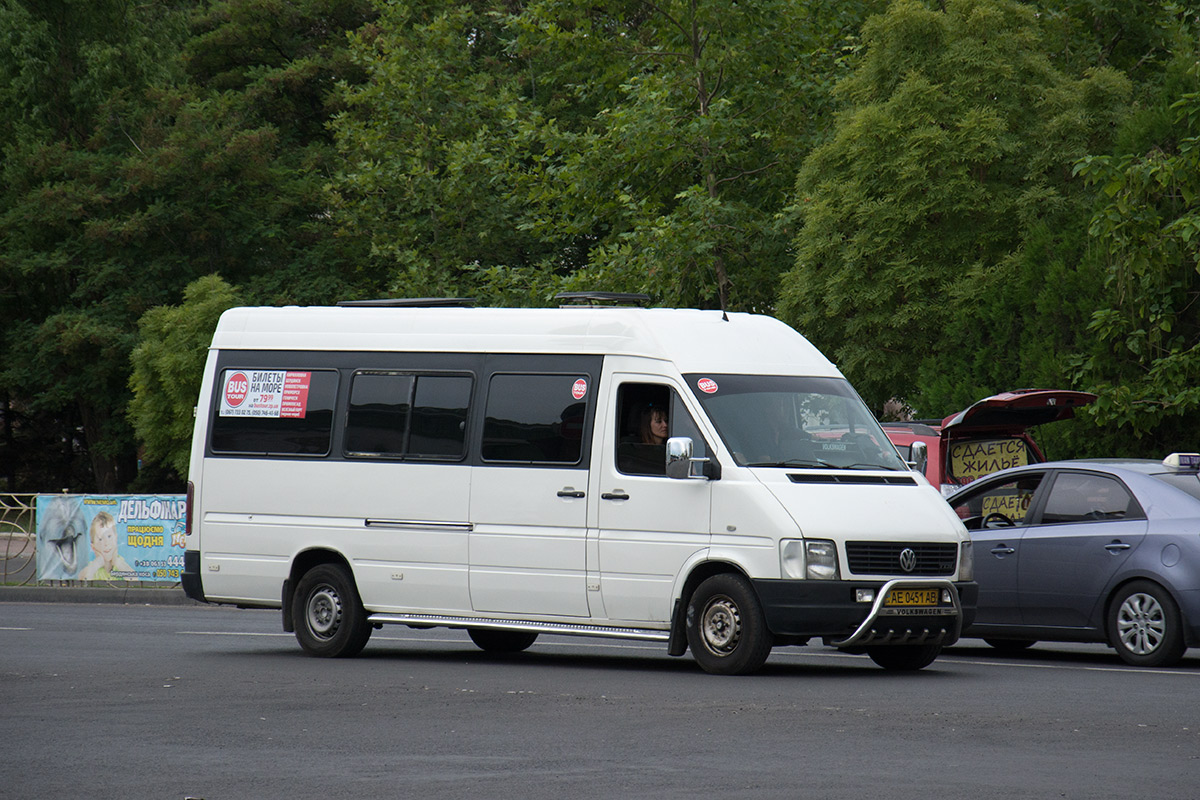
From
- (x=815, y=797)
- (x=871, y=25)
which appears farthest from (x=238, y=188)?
(x=815, y=797)

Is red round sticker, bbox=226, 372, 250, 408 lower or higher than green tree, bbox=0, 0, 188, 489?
lower

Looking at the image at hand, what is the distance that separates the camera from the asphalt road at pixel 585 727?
7809mm

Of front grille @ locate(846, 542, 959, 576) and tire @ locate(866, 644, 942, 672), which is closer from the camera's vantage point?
front grille @ locate(846, 542, 959, 576)

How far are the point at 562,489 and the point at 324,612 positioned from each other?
2.55 m

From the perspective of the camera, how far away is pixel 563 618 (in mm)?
13477

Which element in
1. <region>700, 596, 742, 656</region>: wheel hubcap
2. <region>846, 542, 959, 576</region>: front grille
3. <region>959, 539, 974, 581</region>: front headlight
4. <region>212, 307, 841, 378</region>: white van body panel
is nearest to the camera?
<region>846, 542, 959, 576</region>: front grille

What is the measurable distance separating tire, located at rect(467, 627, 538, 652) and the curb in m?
10.2

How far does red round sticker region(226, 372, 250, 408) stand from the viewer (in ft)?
50.3

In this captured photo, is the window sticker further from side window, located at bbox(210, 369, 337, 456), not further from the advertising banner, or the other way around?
the advertising banner

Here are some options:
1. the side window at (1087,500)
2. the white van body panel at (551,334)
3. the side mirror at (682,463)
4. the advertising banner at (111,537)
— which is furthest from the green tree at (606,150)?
the side mirror at (682,463)

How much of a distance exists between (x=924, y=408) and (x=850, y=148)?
14.5 feet

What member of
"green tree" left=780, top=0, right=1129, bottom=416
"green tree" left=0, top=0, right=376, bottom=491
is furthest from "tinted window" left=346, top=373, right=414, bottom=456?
"green tree" left=0, top=0, right=376, bottom=491

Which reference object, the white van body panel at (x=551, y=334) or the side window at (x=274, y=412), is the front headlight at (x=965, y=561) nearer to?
the white van body panel at (x=551, y=334)

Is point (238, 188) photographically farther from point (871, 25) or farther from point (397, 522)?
point (397, 522)
